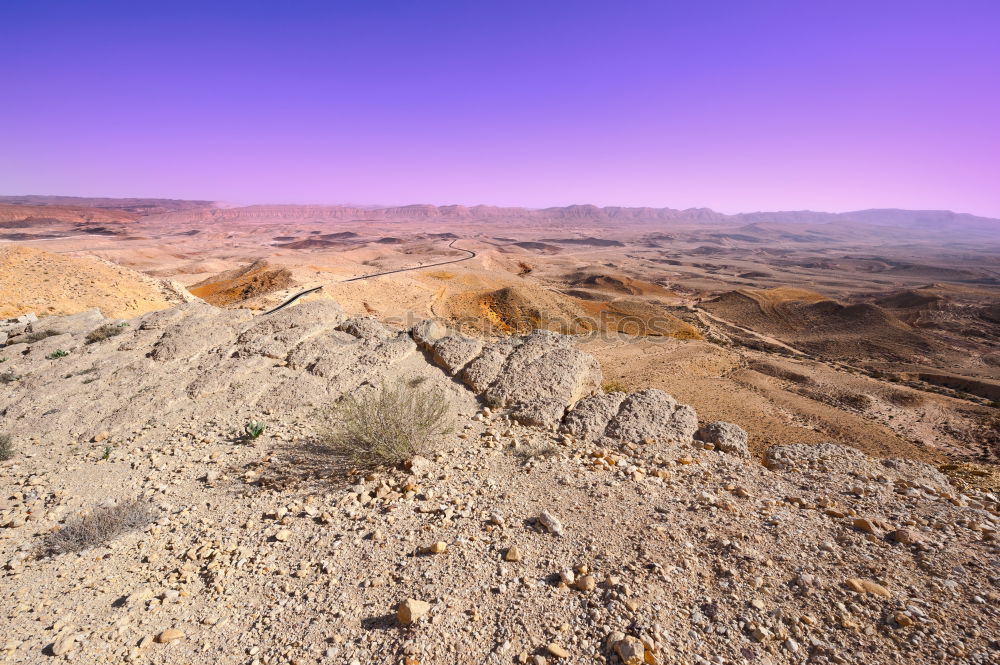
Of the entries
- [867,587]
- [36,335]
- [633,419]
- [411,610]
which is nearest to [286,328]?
[36,335]

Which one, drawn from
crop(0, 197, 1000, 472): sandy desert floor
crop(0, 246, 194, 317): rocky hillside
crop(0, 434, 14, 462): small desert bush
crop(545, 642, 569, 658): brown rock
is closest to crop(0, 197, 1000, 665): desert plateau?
crop(545, 642, 569, 658): brown rock

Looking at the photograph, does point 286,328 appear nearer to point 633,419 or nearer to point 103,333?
point 103,333

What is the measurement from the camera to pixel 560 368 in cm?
714

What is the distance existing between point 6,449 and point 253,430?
2.67m

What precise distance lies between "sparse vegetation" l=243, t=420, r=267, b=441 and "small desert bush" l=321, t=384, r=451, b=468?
33.3 inches

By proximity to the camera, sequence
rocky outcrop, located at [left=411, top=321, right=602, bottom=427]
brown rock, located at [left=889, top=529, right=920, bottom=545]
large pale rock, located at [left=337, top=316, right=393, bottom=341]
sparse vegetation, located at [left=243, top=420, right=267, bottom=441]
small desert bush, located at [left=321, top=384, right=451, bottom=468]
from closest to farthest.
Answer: brown rock, located at [left=889, top=529, right=920, bottom=545], small desert bush, located at [left=321, top=384, right=451, bottom=468], sparse vegetation, located at [left=243, top=420, right=267, bottom=441], rocky outcrop, located at [left=411, top=321, right=602, bottom=427], large pale rock, located at [left=337, top=316, right=393, bottom=341]

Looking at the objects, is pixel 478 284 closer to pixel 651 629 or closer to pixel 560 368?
pixel 560 368

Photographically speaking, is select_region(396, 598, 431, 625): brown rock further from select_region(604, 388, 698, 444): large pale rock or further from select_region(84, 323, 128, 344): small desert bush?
select_region(84, 323, 128, 344): small desert bush

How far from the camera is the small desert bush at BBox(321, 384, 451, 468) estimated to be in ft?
15.9

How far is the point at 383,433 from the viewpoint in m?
4.93

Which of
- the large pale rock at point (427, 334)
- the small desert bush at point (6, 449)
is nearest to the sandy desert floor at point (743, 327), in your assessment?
the large pale rock at point (427, 334)

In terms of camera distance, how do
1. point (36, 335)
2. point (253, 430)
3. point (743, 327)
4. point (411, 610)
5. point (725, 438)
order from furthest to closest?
point (743, 327), point (36, 335), point (725, 438), point (253, 430), point (411, 610)

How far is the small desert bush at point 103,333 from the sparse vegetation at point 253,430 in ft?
17.4

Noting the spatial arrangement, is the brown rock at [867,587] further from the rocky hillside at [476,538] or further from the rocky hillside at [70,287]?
the rocky hillside at [70,287]
